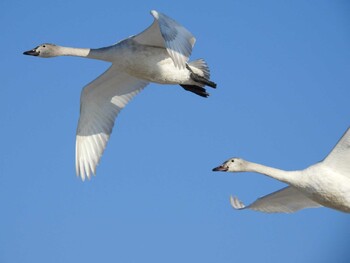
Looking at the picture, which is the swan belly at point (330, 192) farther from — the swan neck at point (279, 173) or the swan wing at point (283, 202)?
the swan wing at point (283, 202)

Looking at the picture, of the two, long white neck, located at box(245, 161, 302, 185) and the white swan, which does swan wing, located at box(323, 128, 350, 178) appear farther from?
long white neck, located at box(245, 161, 302, 185)

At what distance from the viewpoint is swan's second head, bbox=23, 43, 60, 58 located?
596 inches

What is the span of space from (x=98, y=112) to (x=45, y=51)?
6.09 feet

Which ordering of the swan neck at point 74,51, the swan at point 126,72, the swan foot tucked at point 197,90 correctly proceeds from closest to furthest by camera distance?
the swan at point 126,72 < the swan neck at point 74,51 < the swan foot tucked at point 197,90

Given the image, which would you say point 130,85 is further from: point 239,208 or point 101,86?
point 239,208

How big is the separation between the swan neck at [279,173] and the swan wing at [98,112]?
3.75 meters

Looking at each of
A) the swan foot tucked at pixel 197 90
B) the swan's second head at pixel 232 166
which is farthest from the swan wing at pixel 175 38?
the swan's second head at pixel 232 166

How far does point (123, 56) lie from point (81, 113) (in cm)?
257

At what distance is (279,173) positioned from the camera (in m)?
13.0

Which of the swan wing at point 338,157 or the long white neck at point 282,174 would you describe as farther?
the swan wing at point 338,157

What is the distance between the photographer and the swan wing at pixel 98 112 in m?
16.0

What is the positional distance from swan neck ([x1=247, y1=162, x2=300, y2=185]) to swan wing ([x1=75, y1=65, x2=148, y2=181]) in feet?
12.3

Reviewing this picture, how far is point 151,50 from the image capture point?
46.9 ft

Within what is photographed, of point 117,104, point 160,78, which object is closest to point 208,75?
point 160,78
